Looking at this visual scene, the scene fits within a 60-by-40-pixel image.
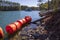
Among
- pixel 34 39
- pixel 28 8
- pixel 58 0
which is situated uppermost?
pixel 58 0

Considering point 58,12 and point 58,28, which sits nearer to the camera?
point 58,28

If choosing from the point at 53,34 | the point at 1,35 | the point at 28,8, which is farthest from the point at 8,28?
the point at 28,8

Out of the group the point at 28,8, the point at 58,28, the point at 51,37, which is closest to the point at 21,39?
the point at 51,37

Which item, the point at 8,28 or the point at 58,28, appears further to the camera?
the point at 8,28

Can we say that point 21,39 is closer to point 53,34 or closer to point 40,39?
point 40,39

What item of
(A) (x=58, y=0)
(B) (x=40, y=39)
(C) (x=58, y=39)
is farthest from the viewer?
(A) (x=58, y=0)

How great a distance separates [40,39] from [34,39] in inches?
16.7

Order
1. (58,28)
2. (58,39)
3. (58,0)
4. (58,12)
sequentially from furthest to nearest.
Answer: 1. (58,0)
2. (58,12)
3. (58,28)
4. (58,39)

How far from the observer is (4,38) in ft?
32.1

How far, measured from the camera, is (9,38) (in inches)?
385

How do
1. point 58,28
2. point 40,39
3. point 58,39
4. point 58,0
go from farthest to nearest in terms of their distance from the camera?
point 58,0 → point 58,28 → point 40,39 → point 58,39

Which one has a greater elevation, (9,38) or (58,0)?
(58,0)

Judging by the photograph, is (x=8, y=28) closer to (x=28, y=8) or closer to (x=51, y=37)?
(x=51, y=37)

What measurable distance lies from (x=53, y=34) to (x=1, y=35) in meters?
3.01
